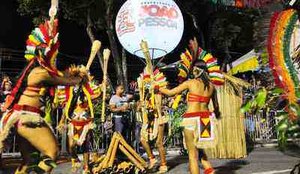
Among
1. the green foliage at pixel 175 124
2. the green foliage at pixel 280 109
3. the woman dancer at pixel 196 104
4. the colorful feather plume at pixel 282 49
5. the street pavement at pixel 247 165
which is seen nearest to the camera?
the green foliage at pixel 280 109

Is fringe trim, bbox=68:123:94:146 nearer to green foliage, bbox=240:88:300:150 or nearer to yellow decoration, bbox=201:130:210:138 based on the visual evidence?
yellow decoration, bbox=201:130:210:138

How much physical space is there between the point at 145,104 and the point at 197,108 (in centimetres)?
260

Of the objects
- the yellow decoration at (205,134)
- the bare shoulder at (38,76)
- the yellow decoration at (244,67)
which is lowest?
the yellow decoration at (205,134)

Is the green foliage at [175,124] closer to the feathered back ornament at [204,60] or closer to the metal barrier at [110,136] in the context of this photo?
the metal barrier at [110,136]

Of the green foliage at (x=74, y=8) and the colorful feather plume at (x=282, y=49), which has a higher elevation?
the green foliage at (x=74, y=8)

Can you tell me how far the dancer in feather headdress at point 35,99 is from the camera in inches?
218

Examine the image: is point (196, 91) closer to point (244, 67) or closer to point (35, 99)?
point (35, 99)

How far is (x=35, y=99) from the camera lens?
5.75 metres

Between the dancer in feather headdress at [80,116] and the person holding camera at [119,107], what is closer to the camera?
the dancer in feather headdress at [80,116]

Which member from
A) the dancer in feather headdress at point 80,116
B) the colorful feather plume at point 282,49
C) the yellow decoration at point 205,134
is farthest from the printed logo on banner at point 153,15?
the colorful feather plume at point 282,49

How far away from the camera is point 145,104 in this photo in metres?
9.44

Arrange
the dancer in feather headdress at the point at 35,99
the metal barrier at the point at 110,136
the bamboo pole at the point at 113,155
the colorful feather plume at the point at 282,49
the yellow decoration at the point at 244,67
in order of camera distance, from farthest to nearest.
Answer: the yellow decoration at the point at 244,67
the metal barrier at the point at 110,136
the bamboo pole at the point at 113,155
the dancer in feather headdress at the point at 35,99
the colorful feather plume at the point at 282,49

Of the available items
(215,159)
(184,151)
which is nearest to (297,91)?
(215,159)

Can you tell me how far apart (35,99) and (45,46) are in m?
0.64
